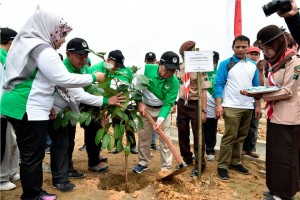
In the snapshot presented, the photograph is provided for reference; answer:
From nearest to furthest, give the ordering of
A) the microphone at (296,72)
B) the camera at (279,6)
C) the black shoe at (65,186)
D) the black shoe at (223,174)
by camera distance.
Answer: the camera at (279,6) → the microphone at (296,72) → the black shoe at (65,186) → the black shoe at (223,174)

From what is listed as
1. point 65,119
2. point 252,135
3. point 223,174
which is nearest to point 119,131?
point 65,119

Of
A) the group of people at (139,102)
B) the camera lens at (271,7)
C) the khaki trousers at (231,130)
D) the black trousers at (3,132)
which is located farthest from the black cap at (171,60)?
the black trousers at (3,132)

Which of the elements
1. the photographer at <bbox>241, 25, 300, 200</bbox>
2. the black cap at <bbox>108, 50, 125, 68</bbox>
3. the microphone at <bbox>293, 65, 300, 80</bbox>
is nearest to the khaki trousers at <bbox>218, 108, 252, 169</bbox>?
the photographer at <bbox>241, 25, 300, 200</bbox>

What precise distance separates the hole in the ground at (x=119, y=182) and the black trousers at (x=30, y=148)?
103cm

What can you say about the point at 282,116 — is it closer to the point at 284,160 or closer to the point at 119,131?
the point at 284,160

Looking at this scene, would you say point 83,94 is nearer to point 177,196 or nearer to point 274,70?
point 177,196

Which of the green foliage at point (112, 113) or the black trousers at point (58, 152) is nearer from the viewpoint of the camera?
the green foliage at point (112, 113)

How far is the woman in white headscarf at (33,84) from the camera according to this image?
242 centimetres

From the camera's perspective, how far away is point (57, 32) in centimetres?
261

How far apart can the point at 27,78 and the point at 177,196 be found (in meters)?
1.95

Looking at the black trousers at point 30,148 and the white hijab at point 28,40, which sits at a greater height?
the white hijab at point 28,40

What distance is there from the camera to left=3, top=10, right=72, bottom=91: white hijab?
240 centimetres

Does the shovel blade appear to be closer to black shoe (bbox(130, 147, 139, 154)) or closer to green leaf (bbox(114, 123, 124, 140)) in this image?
green leaf (bbox(114, 123, 124, 140))

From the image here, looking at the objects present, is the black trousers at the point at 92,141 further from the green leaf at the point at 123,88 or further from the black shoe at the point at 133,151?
the black shoe at the point at 133,151
